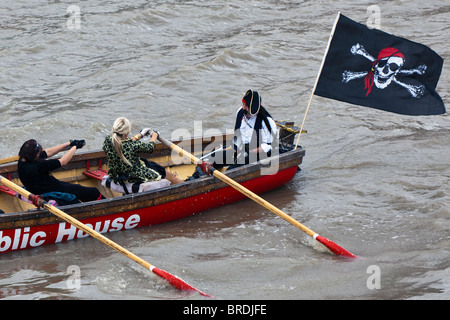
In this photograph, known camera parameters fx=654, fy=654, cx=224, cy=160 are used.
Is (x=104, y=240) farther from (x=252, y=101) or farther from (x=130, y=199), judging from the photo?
(x=252, y=101)

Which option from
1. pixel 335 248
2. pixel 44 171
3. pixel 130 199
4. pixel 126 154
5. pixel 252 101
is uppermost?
pixel 252 101

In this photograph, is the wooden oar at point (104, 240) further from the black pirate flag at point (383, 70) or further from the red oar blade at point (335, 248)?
the black pirate flag at point (383, 70)

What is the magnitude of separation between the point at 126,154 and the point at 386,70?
401 centimetres

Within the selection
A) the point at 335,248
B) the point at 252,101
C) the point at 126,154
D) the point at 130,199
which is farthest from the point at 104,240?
the point at 252,101

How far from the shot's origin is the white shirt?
10.4m

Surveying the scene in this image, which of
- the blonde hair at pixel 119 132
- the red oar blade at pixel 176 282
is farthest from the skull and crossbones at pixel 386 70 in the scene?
the red oar blade at pixel 176 282

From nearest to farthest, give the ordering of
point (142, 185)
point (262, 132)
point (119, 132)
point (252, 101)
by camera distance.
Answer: point (119, 132)
point (142, 185)
point (252, 101)
point (262, 132)

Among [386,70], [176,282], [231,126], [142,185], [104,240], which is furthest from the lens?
[231,126]

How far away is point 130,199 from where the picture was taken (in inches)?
357

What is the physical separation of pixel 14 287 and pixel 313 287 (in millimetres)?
3419

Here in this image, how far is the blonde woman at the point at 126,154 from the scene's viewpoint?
893cm

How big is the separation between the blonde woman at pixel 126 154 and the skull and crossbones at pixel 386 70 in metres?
3.24

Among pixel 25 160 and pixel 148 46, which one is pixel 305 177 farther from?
pixel 148 46

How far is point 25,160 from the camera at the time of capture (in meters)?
8.62
